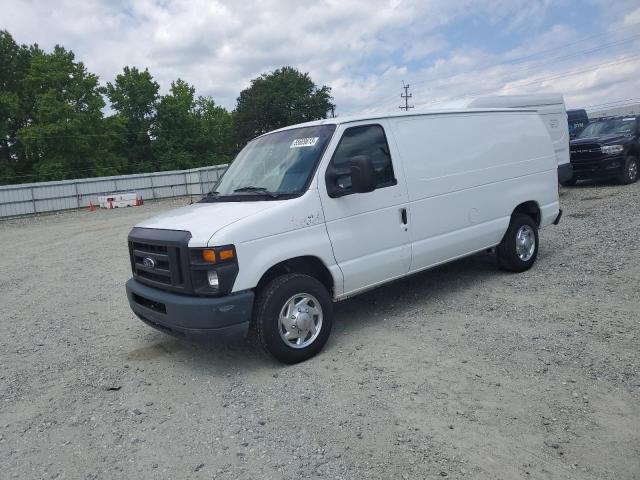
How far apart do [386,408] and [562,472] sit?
123 centimetres

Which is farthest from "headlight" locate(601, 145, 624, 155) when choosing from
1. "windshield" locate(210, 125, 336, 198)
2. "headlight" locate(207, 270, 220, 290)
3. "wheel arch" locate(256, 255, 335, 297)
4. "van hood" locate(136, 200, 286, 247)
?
"headlight" locate(207, 270, 220, 290)

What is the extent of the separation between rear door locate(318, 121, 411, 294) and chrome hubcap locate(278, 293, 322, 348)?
17.9 inches

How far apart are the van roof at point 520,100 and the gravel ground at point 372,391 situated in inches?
227

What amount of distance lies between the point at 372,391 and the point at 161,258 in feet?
7.14

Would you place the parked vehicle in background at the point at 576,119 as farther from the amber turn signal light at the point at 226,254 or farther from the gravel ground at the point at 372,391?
the amber turn signal light at the point at 226,254

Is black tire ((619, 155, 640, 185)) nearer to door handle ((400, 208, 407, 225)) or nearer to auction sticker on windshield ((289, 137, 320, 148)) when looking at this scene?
door handle ((400, 208, 407, 225))

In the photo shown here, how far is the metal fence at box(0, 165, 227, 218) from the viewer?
84.4 feet

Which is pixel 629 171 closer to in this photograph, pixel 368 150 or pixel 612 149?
pixel 612 149

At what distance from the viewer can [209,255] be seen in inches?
161

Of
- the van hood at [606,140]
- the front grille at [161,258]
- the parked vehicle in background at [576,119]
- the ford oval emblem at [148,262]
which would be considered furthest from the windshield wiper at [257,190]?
the parked vehicle in background at [576,119]

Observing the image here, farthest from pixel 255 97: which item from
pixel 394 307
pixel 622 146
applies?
pixel 394 307

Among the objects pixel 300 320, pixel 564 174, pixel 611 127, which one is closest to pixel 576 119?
pixel 611 127

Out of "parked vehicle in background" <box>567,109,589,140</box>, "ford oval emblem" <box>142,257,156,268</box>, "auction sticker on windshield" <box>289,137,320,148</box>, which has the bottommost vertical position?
"ford oval emblem" <box>142,257,156,268</box>

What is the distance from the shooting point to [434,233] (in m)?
5.62
